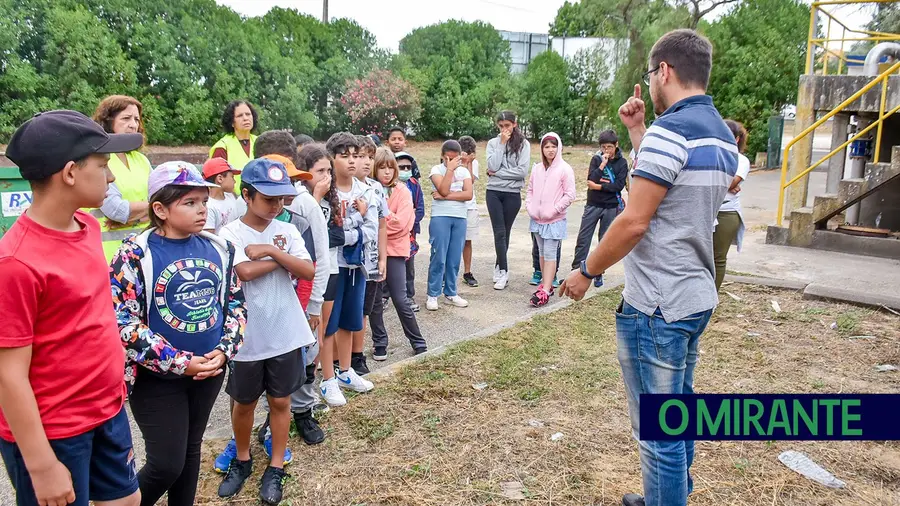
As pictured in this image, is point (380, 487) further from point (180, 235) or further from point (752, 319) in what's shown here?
point (752, 319)

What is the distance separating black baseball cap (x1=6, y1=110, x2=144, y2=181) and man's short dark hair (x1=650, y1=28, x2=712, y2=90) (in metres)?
2.04

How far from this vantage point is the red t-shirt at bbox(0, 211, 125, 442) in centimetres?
202

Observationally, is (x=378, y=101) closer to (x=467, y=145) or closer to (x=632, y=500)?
(x=467, y=145)

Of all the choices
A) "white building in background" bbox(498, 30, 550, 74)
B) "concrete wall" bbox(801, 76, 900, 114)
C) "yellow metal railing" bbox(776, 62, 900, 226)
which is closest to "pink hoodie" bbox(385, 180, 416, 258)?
"yellow metal railing" bbox(776, 62, 900, 226)

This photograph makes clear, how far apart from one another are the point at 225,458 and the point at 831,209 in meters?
8.92

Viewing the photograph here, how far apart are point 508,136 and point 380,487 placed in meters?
5.15

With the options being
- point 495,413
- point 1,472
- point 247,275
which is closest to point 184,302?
point 247,275

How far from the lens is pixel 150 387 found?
2.73 metres

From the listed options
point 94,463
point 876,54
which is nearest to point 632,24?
point 876,54

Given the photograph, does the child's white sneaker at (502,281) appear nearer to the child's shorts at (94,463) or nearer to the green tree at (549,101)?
the child's shorts at (94,463)

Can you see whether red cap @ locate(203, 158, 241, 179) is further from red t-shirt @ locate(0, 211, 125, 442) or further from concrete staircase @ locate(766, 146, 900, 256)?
concrete staircase @ locate(766, 146, 900, 256)

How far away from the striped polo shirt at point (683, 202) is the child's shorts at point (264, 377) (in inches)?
65.6

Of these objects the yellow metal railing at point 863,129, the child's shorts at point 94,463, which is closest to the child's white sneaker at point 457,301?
the child's shorts at point 94,463

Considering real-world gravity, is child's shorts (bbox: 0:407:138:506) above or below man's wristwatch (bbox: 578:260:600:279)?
below
